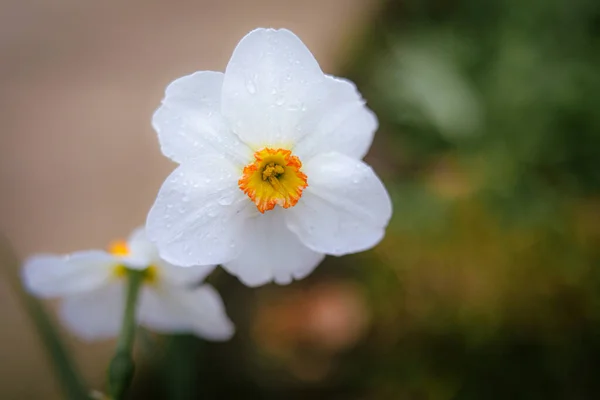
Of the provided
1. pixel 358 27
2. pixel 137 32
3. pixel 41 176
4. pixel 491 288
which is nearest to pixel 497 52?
pixel 358 27

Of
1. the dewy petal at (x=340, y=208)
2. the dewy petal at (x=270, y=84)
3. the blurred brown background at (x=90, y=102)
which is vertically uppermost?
the dewy petal at (x=270, y=84)

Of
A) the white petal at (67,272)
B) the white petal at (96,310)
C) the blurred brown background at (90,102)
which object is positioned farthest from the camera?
the blurred brown background at (90,102)

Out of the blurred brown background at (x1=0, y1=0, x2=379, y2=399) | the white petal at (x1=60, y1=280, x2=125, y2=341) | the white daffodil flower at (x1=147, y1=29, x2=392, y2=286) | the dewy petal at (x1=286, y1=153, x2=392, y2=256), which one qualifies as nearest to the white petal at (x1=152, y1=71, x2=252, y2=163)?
the white daffodil flower at (x1=147, y1=29, x2=392, y2=286)

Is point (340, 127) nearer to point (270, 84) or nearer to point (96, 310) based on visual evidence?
point (270, 84)

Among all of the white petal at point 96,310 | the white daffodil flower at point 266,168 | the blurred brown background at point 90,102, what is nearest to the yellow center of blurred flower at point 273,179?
the white daffodil flower at point 266,168

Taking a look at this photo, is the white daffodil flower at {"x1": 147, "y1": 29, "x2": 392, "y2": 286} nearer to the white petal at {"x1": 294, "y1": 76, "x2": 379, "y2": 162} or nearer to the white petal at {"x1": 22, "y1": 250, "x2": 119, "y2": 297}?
the white petal at {"x1": 294, "y1": 76, "x2": 379, "y2": 162}

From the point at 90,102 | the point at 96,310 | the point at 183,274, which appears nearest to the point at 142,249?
the point at 183,274

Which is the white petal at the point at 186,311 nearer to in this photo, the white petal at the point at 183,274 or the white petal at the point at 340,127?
the white petal at the point at 183,274
